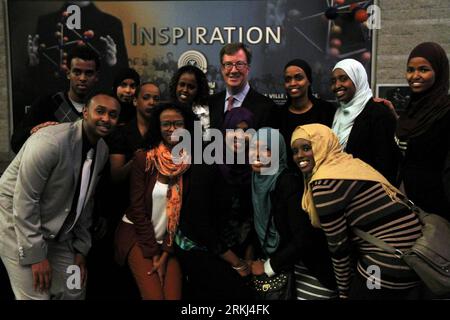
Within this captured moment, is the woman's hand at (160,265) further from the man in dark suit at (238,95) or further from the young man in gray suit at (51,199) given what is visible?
the man in dark suit at (238,95)

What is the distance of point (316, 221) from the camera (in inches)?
76.1

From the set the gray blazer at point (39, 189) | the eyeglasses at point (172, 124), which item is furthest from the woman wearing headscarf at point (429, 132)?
A: the gray blazer at point (39, 189)

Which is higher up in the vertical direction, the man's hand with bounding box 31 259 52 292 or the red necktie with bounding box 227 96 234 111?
the red necktie with bounding box 227 96 234 111

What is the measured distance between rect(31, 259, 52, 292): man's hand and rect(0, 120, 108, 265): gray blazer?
35 mm

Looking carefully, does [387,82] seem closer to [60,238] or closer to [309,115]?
[309,115]

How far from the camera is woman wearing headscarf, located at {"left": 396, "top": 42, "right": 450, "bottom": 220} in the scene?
206cm

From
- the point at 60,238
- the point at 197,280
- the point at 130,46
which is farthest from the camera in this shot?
the point at 130,46

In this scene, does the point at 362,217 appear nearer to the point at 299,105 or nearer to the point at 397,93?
the point at 299,105

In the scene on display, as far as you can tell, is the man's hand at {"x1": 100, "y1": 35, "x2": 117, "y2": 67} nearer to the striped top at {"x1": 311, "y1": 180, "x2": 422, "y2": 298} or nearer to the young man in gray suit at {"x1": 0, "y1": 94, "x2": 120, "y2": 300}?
the young man in gray suit at {"x1": 0, "y1": 94, "x2": 120, "y2": 300}

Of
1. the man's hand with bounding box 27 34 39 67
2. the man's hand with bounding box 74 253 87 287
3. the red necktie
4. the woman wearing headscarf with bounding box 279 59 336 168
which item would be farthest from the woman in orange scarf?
the man's hand with bounding box 27 34 39 67

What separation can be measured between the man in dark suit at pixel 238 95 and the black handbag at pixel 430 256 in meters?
1.06

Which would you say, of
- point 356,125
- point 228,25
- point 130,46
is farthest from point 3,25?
point 356,125

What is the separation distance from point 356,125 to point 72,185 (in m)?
1.70

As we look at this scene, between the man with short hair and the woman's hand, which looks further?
the man with short hair
